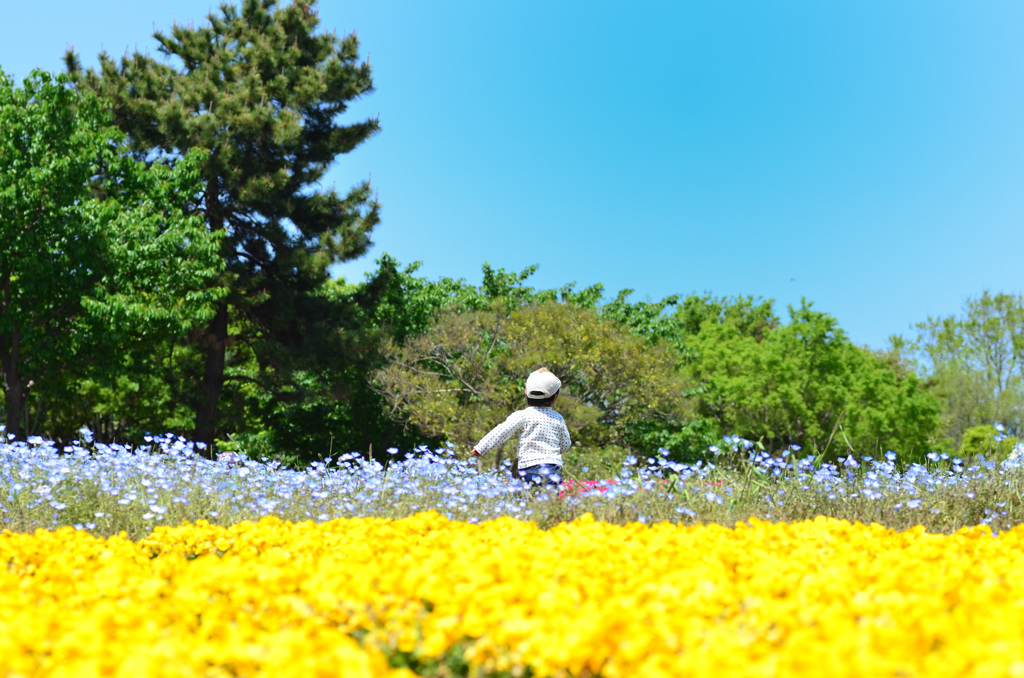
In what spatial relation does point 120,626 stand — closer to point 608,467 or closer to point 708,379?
point 608,467

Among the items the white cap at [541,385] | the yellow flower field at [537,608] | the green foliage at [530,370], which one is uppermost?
the green foliage at [530,370]

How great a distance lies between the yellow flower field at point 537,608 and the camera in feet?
6.01

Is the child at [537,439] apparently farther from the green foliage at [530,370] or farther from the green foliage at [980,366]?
the green foliage at [980,366]

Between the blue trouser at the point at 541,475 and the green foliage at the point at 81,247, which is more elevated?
the green foliage at the point at 81,247

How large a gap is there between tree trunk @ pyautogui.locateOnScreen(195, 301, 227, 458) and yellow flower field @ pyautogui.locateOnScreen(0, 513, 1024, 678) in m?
15.9

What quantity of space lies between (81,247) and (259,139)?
5.22 metres

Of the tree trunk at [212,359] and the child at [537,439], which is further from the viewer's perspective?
the tree trunk at [212,359]

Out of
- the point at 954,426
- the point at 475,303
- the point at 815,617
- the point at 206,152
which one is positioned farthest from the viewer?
the point at 954,426

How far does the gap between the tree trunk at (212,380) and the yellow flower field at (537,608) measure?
628 inches

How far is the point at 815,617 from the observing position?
7.34 feet

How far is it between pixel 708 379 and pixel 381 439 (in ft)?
31.1

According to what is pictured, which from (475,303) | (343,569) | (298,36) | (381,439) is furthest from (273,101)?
(343,569)

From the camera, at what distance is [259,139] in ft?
60.8

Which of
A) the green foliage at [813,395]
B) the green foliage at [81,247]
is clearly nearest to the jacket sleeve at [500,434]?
the green foliage at [81,247]
